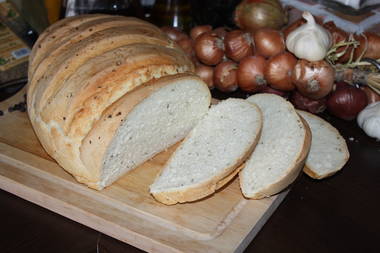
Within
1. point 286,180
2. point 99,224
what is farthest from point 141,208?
point 286,180

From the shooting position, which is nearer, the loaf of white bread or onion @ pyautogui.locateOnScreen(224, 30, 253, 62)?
the loaf of white bread

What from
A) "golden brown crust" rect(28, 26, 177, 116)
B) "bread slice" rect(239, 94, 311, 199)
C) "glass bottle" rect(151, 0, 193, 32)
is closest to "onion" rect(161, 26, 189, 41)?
"glass bottle" rect(151, 0, 193, 32)

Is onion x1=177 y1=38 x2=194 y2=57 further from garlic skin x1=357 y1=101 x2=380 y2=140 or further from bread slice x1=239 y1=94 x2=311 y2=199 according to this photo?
garlic skin x1=357 y1=101 x2=380 y2=140

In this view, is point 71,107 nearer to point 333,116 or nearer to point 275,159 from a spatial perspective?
point 275,159

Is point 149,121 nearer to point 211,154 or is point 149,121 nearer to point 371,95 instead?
point 211,154

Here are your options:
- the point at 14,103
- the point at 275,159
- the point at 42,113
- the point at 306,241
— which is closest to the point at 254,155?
the point at 275,159

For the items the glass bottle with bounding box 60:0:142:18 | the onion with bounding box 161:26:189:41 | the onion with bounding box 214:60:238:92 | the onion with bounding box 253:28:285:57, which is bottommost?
the onion with bounding box 214:60:238:92
